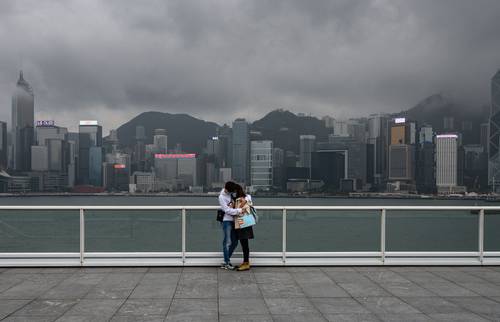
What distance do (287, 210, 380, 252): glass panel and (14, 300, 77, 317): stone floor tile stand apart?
404 centimetres

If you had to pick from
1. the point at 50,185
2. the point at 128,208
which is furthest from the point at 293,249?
the point at 50,185

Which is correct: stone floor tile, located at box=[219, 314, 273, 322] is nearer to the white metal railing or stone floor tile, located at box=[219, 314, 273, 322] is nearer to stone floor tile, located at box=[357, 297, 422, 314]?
stone floor tile, located at box=[357, 297, 422, 314]

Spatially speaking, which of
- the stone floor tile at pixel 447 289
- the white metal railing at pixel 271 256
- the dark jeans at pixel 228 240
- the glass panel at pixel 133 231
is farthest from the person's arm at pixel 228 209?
the stone floor tile at pixel 447 289

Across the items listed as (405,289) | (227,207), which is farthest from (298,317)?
(227,207)

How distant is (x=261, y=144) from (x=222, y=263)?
14227cm

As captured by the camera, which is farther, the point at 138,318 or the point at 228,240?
the point at 228,240

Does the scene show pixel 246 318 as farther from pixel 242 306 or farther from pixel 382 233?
pixel 382 233

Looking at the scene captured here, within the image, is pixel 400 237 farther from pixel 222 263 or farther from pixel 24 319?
pixel 24 319

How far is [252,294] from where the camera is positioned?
6.02 m

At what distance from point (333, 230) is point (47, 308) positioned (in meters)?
4.90

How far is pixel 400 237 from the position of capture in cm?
805

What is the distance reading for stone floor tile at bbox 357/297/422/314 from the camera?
5.27m

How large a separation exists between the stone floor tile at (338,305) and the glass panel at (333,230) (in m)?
2.23

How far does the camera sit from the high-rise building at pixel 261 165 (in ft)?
438
